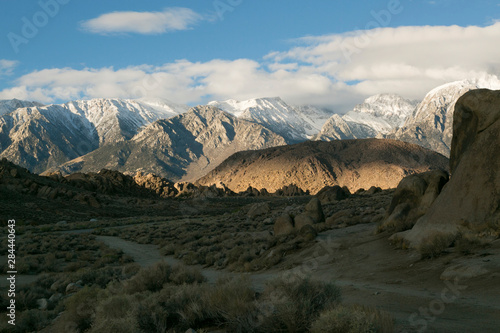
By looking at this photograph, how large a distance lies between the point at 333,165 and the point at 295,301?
384 feet

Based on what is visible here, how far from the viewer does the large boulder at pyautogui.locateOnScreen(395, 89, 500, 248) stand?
11.0 m

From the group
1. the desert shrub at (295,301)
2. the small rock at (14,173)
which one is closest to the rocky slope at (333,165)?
the small rock at (14,173)

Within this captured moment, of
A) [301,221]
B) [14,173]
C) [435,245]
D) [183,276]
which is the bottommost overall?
[301,221]

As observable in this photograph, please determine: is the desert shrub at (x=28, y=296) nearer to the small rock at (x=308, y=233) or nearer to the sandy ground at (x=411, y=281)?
the sandy ground at (x=411, y=281)

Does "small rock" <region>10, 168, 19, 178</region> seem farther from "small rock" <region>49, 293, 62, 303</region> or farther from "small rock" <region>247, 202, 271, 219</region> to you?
"small rock" <region>49, 293, 62, 303</region>

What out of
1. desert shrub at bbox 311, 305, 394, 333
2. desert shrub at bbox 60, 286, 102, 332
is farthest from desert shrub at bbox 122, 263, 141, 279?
desert shrub at bbox 311, 305, 394, 333

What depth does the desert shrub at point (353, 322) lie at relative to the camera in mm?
5168

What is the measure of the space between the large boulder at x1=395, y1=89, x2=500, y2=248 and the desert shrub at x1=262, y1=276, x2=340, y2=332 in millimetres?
6203

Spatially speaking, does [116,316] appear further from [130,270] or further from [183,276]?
[130,270]

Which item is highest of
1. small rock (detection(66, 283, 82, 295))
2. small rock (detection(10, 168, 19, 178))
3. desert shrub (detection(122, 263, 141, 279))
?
small rock (detection(10, 168, 19, 178))

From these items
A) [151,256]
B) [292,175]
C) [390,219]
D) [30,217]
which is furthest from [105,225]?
[292,175]

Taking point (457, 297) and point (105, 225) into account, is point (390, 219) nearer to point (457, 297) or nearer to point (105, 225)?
point (457, 297)

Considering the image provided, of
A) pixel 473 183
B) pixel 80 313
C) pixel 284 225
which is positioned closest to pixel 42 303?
pixel 80 313

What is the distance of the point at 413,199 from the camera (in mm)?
16188
